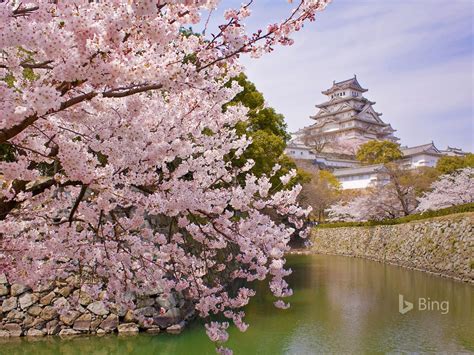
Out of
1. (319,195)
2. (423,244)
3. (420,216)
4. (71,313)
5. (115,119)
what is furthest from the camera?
(319,195)

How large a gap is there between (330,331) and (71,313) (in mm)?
4411

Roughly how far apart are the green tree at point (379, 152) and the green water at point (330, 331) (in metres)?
22.4

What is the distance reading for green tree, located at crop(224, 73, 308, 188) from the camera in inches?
525

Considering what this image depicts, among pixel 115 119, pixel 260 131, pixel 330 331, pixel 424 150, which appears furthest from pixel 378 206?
pixel 115 119

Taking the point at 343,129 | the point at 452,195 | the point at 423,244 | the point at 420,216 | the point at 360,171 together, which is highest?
the point at 343,129

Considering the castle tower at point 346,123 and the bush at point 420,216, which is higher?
the castle tower at point 346,123

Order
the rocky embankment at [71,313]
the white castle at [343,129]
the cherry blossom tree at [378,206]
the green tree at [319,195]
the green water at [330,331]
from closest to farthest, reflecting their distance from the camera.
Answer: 1. the green water at [330,331]
2. the rocky embankment at [71,313]
3. the cherry blossom tree at [378,206]
4. the green tree at [319,195]
5. the white castle at [343,129]

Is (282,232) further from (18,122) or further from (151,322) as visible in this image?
(151,322)

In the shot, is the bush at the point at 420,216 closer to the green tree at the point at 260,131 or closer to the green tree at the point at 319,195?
the green tree at the point at 319,195

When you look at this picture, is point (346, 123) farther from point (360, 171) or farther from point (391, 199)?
point (391, 199)

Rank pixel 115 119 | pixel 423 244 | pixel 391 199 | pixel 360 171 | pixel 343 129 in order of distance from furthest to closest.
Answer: pixel 343 129
pixel 360 171
pixel 391 199
pixel 423 244
pixel 115 119

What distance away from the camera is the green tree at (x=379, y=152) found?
33.5 metres

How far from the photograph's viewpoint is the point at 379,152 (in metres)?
36.2

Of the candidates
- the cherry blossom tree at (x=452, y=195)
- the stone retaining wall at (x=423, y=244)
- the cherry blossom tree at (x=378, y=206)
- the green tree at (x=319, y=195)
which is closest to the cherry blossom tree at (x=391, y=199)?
the cherry blossom tree at (x=378, y=206)
